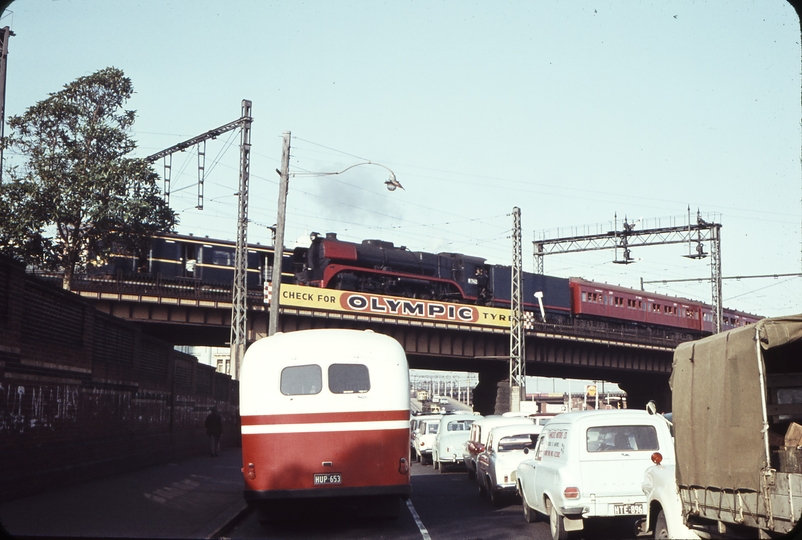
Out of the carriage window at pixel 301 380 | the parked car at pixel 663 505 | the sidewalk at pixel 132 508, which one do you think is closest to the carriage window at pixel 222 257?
the sidewalk at pixel 132 508

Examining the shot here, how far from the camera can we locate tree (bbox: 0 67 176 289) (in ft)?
137

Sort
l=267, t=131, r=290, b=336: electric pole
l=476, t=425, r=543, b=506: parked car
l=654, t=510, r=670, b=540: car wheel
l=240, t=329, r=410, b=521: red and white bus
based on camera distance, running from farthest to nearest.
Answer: l=267, t=131, r=290, b=336: electric pole
l=476, t=425, r=543, b=506: parked car
l=240, t=329, r=410, b=521: red and white bus
l=654, t=510, r=670, b=540: car wheel

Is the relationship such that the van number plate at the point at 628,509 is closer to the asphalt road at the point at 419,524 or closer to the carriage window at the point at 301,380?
the asphalt road at the point at 419,524

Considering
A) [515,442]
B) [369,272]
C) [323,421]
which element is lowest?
[515,442]

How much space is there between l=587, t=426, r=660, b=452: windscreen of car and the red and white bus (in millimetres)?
3137

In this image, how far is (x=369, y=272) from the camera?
50781 millimetres

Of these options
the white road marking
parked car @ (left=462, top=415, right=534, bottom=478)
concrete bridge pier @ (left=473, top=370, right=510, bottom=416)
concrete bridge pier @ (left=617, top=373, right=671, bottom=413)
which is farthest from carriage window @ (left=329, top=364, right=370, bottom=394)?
concrete bridge pier @ (left=617, top=373, right=671, bottom=413)

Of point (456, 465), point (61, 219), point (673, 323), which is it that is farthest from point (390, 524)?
point (673, 323)

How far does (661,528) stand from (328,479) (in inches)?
212

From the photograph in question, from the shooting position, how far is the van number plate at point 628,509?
450 inches

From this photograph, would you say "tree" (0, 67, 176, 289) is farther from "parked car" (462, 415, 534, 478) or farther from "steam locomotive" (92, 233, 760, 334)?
"parked car" (462, 415, 534, 478)

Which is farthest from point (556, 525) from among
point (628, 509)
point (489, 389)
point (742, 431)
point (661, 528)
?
point (489, 389)

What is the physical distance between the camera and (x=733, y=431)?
25.6 feet

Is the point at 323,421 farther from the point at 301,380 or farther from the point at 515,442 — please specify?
the point at 515,442
